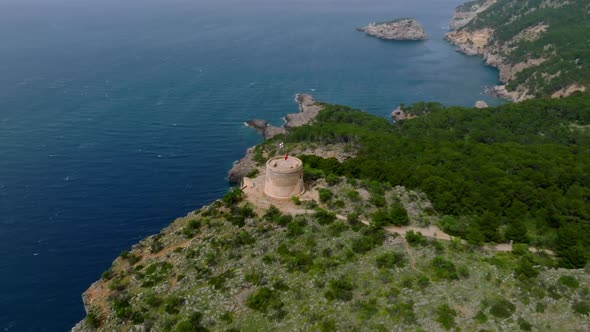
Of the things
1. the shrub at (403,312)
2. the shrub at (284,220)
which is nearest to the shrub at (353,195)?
the shrub at (284,220)

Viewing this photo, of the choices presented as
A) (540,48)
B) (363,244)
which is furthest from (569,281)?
(540,48)

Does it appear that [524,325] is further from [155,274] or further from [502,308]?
[155,274]

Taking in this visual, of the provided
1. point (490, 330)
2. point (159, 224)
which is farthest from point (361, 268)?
point (159, 224)

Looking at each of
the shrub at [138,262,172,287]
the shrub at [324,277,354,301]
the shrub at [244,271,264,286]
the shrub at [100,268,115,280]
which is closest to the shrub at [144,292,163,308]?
the shrub at [138,262,172,287]

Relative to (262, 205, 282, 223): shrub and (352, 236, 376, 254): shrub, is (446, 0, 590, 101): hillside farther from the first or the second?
(262, 205, 282, 223): shrub

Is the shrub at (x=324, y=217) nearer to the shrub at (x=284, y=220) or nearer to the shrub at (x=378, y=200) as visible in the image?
the shrub at (x=284, y=220)
